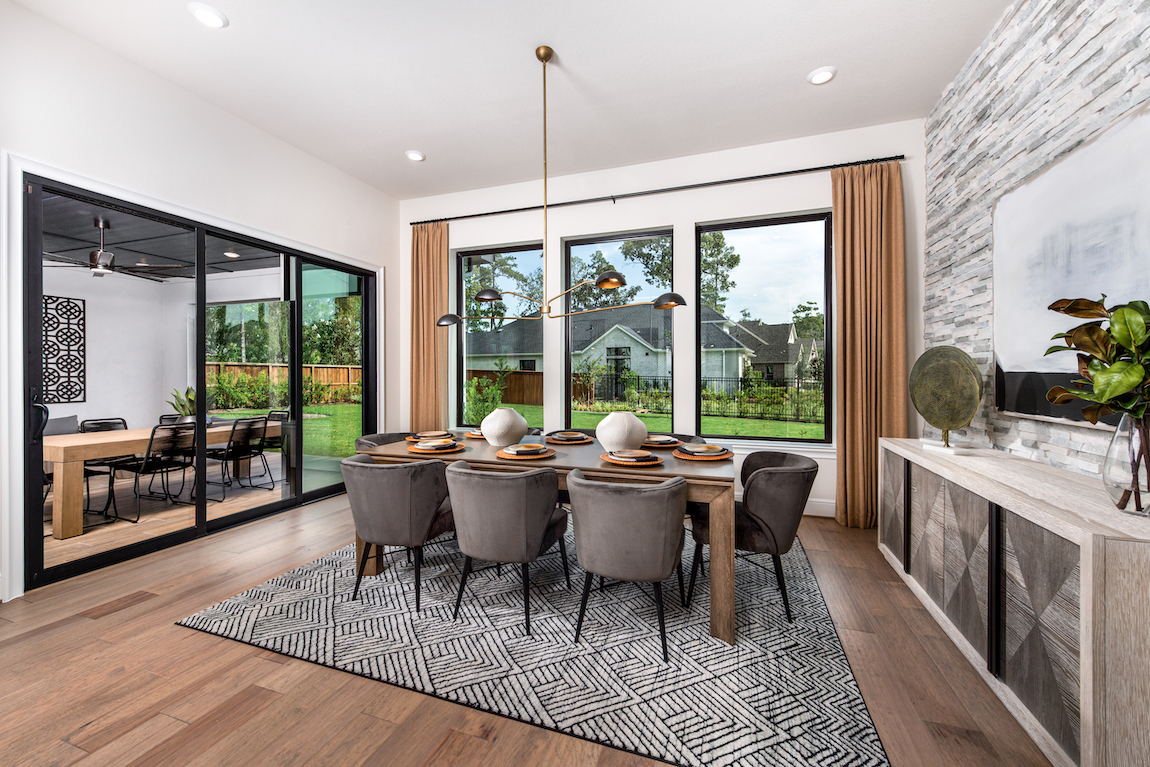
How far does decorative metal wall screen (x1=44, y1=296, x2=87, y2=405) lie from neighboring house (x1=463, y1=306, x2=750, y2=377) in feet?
10.2

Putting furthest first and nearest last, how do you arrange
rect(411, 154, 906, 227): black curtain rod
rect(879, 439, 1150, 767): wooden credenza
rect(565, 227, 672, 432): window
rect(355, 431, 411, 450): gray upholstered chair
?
rect(565, 227, 672, 432): window < rect(411, 154, 906, 227): black curtain rod < rect(355, 431, 411, 450): gray upholstered chair < rect(879, 439, 1150, 767): wooden credenza

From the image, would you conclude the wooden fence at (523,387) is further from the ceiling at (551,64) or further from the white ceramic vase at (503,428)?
the ceiling at (551,64)

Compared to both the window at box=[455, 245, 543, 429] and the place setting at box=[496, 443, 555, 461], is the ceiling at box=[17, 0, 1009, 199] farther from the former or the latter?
the place setting at box=[496, 443, 555, 461]

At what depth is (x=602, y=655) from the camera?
194 cm

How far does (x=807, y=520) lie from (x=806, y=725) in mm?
2505

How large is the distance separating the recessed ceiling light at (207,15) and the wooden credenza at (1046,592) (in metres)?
4.17

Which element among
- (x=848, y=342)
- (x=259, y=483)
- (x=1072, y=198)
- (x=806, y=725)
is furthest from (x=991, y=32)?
(x=259, y=483)

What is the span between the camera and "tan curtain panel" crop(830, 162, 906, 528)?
11.6 ft

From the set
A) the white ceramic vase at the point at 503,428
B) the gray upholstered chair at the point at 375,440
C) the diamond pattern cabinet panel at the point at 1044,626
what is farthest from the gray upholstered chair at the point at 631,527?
the gray upholstered chair at the point at 375,440

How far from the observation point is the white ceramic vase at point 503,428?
2764mm

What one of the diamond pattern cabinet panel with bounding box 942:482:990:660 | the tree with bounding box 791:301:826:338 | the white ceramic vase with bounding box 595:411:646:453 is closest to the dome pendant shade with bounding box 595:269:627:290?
the white ceramic vase with bounding box 595:411:646:453

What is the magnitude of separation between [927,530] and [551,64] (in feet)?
11.0

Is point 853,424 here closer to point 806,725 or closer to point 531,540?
point 806,725

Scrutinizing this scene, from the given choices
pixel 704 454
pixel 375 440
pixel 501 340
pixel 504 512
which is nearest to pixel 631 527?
pixel 504 512
